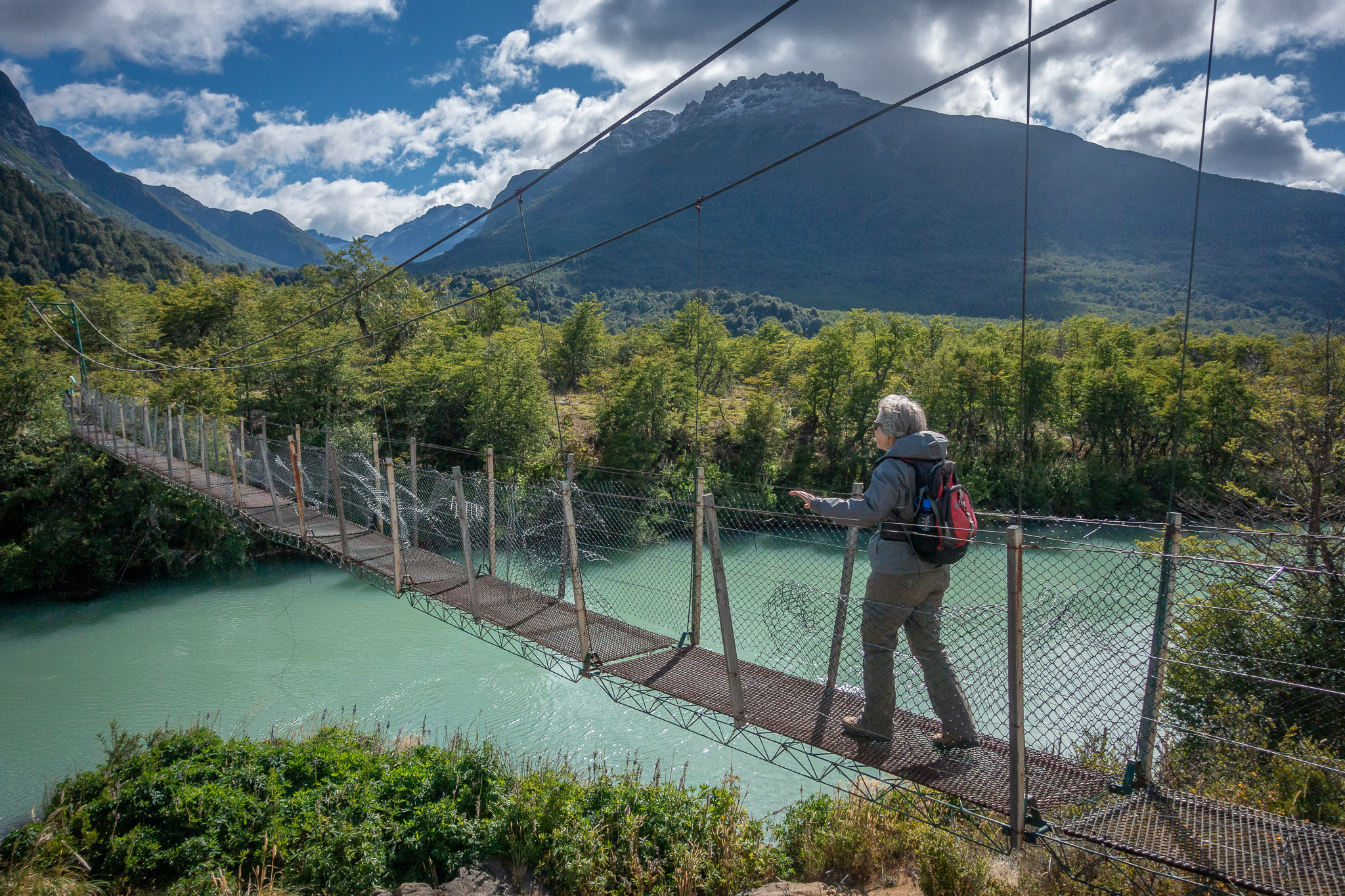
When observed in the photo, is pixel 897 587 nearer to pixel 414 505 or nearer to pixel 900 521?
pixel 900 521

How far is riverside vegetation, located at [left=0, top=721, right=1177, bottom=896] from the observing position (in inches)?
205

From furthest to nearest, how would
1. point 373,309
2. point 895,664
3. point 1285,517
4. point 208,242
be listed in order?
point 208,242
point 373,309
point 1285,517
point 895,664

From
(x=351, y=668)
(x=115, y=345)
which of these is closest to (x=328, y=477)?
(x=351, y=668)

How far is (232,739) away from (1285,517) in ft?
38.6

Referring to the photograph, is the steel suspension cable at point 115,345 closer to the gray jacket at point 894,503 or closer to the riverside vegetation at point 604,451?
the riverside vegetation at point 604,451

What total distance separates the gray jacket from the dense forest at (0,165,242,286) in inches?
2194

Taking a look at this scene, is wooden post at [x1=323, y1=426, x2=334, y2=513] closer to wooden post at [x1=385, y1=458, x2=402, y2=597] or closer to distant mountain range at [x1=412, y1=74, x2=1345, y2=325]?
wooden post at [x1=385, y1=458, x2=402, y2=597]

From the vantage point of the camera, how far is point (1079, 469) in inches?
730

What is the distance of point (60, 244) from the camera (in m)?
49.7

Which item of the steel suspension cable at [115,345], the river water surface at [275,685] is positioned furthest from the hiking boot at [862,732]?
the steel suspension cable at [115,345]

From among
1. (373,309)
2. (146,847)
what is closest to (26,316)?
(373,309)

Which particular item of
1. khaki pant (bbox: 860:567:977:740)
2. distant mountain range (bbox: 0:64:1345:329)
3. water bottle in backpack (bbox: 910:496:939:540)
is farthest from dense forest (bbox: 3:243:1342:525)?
distant mountain range (bbox: 0:64:1345:329)

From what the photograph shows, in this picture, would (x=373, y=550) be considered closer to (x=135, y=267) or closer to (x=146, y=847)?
(x=146, y=847)

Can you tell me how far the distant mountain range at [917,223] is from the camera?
6938cm
